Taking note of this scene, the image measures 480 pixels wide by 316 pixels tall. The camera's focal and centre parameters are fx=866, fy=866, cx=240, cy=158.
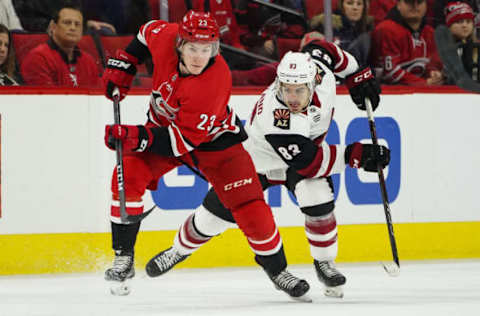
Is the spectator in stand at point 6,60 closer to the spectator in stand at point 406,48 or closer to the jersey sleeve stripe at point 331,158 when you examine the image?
the jersey sleeve stripe at point 331,158

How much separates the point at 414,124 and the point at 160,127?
224 cm

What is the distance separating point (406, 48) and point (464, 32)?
39 centimetres

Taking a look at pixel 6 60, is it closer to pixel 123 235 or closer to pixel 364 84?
→ pixel 123 235

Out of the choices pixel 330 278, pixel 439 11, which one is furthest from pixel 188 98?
pixel 439 11

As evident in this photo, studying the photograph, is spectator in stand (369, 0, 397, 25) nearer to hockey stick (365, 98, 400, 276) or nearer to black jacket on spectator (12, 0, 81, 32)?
hockey stick (365, 98, 400, 276)

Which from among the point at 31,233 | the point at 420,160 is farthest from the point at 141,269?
the point at 420,160

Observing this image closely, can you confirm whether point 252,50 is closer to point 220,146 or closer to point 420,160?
point 420,160

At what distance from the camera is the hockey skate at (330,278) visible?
12.3 feet

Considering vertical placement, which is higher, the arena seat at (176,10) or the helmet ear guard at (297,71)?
the helmet ear guard at (297,71)

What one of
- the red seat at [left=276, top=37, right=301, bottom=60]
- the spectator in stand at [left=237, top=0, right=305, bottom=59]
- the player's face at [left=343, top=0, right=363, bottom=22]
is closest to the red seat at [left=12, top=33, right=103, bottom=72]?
the spectator in stand at [left=237, top=0, right=305, bottom=59]

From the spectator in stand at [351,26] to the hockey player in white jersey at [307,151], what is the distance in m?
1.25

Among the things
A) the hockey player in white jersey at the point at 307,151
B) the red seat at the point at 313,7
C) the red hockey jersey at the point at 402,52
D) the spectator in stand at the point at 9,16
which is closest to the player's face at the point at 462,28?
the red hockey jersey at the point at 402,52

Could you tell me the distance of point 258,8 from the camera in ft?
17.2

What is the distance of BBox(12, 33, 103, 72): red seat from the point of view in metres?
4.92
